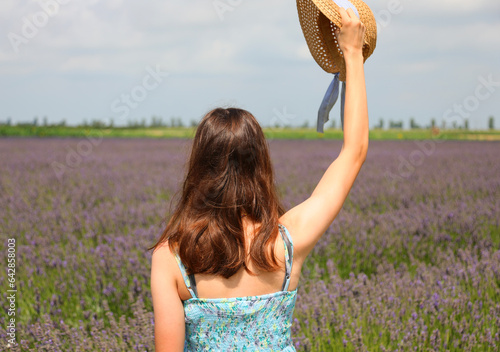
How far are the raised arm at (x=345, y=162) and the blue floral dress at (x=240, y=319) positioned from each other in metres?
0.05

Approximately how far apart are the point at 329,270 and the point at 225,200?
2.06 meters

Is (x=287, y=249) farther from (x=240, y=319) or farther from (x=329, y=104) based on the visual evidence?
(x=329, y=104)

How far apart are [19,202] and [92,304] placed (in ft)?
10.1

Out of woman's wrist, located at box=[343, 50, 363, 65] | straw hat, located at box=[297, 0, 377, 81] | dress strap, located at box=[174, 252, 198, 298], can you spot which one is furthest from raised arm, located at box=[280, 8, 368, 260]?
dress strap, located at box=[174, 252, 198, 298]

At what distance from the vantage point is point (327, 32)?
1.54 meters

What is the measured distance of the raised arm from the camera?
4.11ft

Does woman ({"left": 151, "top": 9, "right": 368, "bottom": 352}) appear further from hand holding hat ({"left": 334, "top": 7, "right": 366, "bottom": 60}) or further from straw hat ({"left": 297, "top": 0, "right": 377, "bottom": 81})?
straw hat ({"left": 297, "top": 0, "right": 377, "bottom": 81})

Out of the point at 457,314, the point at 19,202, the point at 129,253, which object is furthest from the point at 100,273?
the point at 19,202

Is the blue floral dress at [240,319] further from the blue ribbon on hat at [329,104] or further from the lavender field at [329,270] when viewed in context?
the lavender field at [329,270]

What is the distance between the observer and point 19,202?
18.2 ft

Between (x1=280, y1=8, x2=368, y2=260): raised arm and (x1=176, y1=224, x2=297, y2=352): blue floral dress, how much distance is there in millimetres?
45

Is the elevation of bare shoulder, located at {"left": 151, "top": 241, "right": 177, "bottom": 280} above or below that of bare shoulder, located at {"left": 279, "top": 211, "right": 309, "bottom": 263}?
below

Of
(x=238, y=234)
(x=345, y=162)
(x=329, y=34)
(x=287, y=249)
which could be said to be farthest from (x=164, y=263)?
(x=329, y=34)

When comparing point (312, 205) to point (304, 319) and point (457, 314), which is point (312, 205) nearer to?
point (304, 319)
